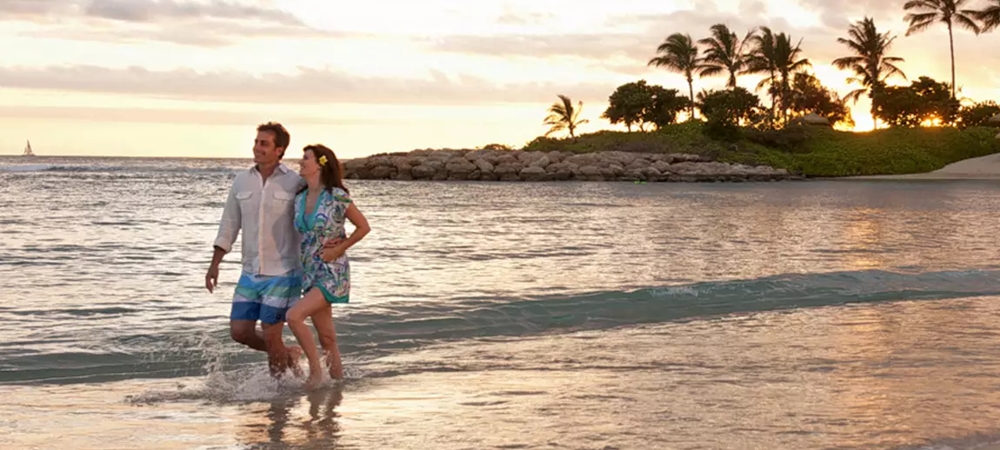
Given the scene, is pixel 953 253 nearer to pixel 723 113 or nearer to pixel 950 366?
pixel 950 366

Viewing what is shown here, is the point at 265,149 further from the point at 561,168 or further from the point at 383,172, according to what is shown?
the point at 383,172

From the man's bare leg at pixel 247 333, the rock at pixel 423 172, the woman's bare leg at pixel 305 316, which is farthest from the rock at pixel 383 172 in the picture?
the man's bare leg at pixel 247 333

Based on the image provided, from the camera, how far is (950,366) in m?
7.98

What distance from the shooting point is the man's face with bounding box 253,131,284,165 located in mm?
6805

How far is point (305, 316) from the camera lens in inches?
276

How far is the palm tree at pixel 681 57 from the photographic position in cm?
7306

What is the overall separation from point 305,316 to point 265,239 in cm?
54

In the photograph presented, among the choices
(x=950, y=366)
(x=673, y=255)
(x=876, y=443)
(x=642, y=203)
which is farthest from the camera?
(x=642, y=203)

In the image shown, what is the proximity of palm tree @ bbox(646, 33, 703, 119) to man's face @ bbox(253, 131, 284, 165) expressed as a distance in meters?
68.1

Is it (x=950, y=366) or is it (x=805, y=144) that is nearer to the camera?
(x=950, y=366)

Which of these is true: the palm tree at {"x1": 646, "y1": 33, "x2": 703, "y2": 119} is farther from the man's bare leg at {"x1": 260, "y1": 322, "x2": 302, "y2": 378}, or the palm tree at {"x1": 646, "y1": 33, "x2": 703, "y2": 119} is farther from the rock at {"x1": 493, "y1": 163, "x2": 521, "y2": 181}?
the man's bare leg at {"x1": 260, "y1": 322, "x2": 302, "y2": 378}

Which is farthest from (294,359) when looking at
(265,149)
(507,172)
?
(507,172)

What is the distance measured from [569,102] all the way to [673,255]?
61429mm

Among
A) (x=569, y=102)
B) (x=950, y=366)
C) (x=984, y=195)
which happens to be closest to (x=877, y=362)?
(x=950, y=366)
